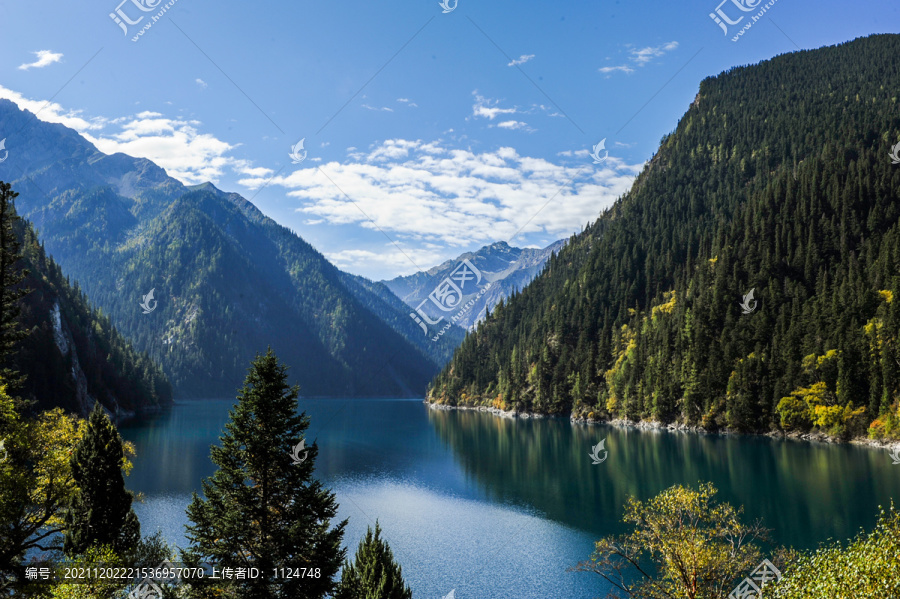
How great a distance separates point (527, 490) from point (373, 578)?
49067mm

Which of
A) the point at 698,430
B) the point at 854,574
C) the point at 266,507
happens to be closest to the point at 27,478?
the point at 266,507

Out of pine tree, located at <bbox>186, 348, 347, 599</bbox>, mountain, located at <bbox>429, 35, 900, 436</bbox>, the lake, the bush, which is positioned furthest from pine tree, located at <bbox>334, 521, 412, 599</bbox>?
mountain, located at <bbox>429, 35, 900, 436</bbox>

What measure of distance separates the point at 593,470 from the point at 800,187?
126 m

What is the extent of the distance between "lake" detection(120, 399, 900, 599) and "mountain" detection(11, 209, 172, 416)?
1712cm

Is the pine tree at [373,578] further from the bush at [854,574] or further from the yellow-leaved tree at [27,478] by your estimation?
the yellow-leaved tree at [27,478]

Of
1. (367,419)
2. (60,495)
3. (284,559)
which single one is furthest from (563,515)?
(367,419)

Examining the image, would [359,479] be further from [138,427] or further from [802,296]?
[802,296]

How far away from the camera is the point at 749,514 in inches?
2127

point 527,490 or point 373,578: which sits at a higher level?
point 373,578

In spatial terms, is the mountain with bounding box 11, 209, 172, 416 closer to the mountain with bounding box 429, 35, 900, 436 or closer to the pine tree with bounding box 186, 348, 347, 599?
the pine tree with bounding box 186, 348, 347, 599

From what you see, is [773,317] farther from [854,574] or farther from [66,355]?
[66,355]

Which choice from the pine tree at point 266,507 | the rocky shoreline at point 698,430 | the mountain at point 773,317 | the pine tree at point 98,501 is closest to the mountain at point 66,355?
the pine tree at point 98,501

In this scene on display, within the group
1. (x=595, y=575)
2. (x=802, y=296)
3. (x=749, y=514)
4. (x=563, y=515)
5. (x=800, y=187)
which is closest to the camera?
(x=595, y=575)

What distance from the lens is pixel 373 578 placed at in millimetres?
26219
